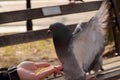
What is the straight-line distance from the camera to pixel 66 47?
3.31 metres

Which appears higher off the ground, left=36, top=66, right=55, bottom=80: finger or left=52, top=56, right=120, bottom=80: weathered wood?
left=36, top=66, right=55, bottom=80: finger

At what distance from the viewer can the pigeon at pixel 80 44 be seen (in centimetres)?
329

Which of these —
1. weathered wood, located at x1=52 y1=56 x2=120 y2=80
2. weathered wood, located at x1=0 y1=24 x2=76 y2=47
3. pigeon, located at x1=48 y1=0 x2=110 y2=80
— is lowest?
weathered wood, located at x1=52 y1=56 x2=120 y2=80

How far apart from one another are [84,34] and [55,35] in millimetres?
288

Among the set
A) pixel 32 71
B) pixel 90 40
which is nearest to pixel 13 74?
pixel 32 71

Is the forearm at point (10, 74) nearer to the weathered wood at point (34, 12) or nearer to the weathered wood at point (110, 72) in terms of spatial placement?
the weathered wood at point (110, 72)

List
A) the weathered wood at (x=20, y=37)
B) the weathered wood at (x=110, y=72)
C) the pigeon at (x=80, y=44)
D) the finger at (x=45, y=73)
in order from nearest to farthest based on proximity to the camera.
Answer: the finger at (x=45, y=73), the pigeon at (x=80, y=44), the weathered wood at (x=110, y=72), the weathered wood at (x=20, y=37)

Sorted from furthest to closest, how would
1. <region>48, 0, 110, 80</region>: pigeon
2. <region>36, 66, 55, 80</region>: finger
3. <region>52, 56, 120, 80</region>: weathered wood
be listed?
1. <region>52, 56, 120, 80</region>: weathered wood
2. <region>48, 0, 110, 80</region>: pigeon
3. <region>36, 66, 55, 80</region>: finger

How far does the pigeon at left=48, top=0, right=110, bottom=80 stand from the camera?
3.29 metres

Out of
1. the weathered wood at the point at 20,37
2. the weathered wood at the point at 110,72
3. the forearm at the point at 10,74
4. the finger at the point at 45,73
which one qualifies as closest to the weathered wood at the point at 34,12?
the weathered wood at the point at 20,37

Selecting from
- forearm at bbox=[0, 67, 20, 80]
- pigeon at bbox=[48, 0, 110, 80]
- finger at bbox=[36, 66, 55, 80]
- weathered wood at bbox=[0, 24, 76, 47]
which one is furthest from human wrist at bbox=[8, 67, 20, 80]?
weathered wood at bbox=[0, 24, 76, 47]

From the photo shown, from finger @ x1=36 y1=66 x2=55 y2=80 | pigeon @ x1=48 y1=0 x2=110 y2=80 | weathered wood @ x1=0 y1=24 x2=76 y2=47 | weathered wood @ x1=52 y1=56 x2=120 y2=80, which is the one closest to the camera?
finger @ x1=36 y1=66 x2=55 y2=80

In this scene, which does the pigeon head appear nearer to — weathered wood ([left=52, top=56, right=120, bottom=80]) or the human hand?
the human hand

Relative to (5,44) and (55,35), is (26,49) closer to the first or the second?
(5,44)
